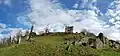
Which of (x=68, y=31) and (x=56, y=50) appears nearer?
(x=56, y=50)

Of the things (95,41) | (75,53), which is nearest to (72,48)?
(75,53)

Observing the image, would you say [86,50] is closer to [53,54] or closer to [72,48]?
[72,48]

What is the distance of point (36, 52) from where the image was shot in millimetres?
68562

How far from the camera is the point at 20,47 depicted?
7356cm

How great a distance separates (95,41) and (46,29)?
63.7m

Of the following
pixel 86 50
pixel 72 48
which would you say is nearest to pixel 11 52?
pixel 72 48

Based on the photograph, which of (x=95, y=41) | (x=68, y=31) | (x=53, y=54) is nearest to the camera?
(x=53, y=54)

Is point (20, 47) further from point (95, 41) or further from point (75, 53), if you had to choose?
point (95, 41)

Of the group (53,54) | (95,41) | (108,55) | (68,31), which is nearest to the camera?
(53,54)

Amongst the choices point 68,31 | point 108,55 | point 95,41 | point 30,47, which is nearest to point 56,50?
point 30,47

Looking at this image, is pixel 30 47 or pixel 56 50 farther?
pixel 30 47

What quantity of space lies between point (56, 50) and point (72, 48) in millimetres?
5398

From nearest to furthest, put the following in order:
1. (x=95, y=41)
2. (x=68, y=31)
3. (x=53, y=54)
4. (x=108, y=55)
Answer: (x=53, y=54)
(x=108, y=55)
(x=95, y=41)
(x=68, y=31)

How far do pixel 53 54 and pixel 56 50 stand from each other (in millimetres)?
3791
